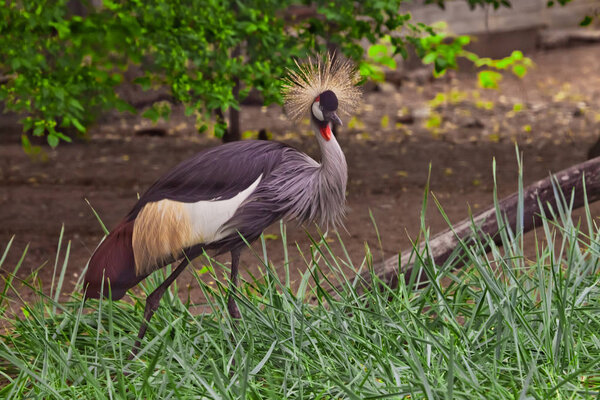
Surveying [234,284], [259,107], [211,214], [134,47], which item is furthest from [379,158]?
[211,214]

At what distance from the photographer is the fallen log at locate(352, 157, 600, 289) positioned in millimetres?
3795

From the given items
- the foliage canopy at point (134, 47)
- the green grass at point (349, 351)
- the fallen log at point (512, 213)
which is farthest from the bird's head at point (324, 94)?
the foliage canopy at point (134, 47)

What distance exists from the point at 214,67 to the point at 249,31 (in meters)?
0.28

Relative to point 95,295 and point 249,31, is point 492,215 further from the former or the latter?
point 249,31

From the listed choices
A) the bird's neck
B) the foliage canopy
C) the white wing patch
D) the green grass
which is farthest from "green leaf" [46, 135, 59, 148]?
the bird's neck

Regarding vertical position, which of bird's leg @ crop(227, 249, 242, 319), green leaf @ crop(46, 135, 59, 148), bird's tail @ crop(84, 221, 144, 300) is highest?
green leaf @ crop(46, 135, 59, 148)

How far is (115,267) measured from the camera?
9.71 ft

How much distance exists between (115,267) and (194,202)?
1.07 ft

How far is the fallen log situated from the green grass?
0.45 meters

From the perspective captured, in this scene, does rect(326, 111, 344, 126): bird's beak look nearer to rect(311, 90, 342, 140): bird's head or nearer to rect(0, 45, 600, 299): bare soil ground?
rect(311, 90, 342, 140): bird's head

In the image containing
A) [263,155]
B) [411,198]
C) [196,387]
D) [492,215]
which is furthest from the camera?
[411,198]

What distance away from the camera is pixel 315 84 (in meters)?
2.96

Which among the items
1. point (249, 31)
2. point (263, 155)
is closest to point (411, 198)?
point (249, 31)

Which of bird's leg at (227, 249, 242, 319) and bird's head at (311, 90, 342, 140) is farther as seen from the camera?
bird's leg at (227, 249, 242, 319)
